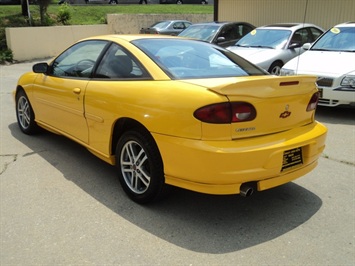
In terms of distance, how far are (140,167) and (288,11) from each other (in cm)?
1305

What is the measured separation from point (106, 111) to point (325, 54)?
548cm

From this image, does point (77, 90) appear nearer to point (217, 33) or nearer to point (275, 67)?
point (275, 67)

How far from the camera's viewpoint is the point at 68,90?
14.2 ft

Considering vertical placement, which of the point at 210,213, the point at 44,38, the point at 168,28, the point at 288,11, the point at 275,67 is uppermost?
the point at 288,11

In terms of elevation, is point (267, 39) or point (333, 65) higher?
point (267, 39)

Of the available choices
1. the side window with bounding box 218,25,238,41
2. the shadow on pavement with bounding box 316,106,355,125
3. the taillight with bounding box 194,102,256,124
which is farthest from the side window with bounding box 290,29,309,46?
the taillight with bounding box 194,102,256,124

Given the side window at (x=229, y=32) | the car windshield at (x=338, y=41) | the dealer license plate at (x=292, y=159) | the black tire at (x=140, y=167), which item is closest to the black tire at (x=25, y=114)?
the black tire at (x=140, y=167)

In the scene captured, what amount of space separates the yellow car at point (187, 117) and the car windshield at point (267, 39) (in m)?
5.57

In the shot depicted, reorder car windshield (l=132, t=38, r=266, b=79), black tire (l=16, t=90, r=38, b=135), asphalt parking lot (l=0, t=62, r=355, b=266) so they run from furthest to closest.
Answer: black tire (l=16, t=90, r=38, b=135) → car windshield (l=132, t=38, r=266, b=79) → asphalt parking lot (l=0, t=62, r=355, b=266)

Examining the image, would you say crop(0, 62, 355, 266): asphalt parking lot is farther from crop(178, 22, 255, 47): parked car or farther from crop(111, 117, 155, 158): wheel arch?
crop(178, 22, 255, 47): parked car

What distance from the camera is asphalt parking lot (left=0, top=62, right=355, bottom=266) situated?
2.85m

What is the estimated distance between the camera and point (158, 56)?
3.68 m

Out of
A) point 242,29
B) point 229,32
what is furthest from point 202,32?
point 242,29

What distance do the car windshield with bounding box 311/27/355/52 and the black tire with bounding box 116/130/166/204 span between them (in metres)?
5.78
